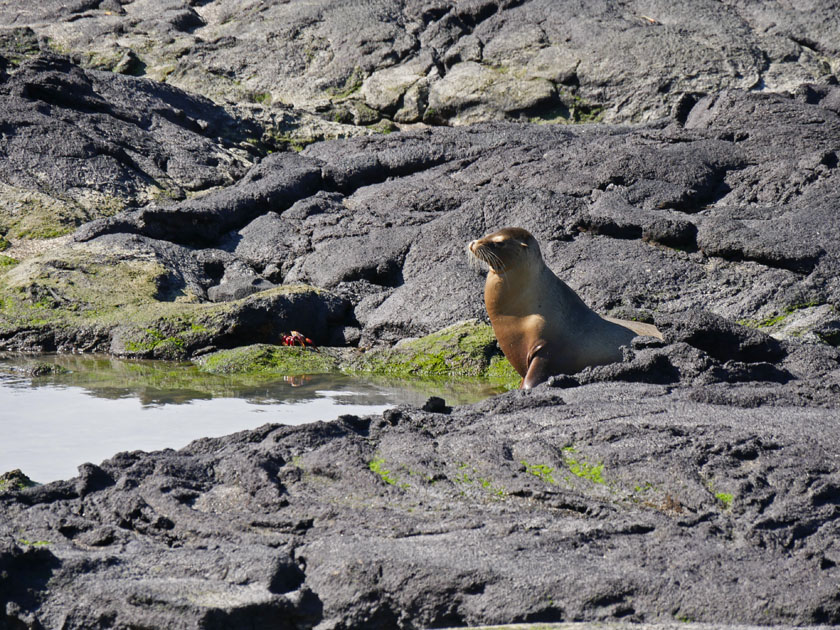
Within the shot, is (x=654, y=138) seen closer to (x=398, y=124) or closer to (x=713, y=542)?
(x=398, y=124)

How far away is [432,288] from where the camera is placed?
386 inches

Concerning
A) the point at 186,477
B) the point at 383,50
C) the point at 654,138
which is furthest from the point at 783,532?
the point at 383,50

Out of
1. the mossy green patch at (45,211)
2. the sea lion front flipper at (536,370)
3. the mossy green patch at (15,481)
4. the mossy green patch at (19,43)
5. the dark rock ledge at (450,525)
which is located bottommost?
the sea lion front flipper at (536,370)

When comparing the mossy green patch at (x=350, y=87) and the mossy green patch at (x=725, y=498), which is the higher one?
the mossy green patch at (x=350, y=87)

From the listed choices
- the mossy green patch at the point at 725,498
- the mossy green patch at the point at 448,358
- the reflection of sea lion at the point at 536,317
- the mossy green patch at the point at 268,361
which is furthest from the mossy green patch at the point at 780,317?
the mossy green patch at the point at 725,498

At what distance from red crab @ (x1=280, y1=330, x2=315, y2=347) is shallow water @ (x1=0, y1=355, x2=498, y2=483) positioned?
1.07 meters

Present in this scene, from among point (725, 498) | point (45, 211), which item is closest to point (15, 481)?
point (725, 498)

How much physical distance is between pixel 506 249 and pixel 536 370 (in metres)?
0.95

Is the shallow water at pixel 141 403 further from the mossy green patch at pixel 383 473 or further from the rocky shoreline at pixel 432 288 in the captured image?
the mossy green patch at pixel 383 473

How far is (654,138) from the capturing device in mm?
12383

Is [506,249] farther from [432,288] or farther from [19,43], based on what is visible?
[19,43]

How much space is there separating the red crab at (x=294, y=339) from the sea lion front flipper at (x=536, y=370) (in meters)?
2.96

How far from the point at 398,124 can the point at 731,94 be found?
701cm

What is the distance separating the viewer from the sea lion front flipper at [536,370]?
6719 millimetres
